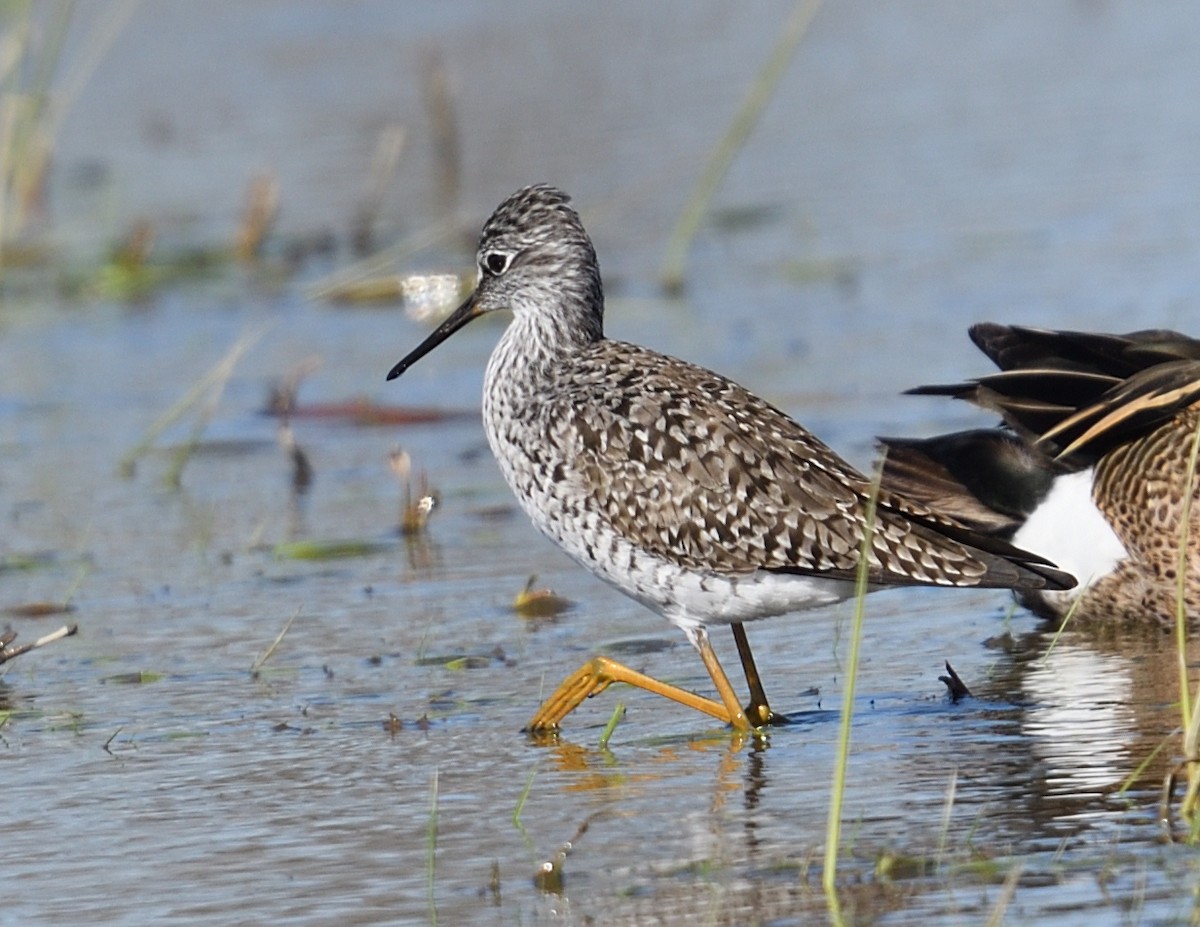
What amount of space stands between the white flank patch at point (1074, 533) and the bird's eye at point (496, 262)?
183cm

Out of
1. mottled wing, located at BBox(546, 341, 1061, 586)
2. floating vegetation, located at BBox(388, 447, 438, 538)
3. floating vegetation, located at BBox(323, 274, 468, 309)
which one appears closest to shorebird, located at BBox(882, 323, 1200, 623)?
mottled wing, located at BBox(546, 341, 1061, 586)

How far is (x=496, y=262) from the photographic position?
7406 mm

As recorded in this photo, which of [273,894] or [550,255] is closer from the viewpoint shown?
[273,894]

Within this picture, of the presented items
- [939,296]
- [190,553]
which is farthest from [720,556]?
[939,296]

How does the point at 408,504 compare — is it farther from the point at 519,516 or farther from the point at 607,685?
the point at 607,685

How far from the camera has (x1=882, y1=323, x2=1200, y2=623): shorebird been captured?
6996 mm

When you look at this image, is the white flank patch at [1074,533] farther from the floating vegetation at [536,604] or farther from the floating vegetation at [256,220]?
the floating vegetation at [256,220]

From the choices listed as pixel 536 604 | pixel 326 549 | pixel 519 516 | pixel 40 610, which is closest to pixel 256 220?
pixel 519 516

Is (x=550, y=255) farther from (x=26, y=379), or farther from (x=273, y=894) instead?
(x=26, y=379)

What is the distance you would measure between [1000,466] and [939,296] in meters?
4.51

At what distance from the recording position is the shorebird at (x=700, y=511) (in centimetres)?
614

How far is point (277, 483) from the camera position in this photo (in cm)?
972

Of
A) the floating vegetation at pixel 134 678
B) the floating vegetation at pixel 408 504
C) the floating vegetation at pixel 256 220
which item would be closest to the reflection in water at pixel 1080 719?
the floating vegetation at pixel 134 678

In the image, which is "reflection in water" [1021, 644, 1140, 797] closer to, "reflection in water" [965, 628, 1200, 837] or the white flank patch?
"reflection in water" [965, 628, 1200, 837]
